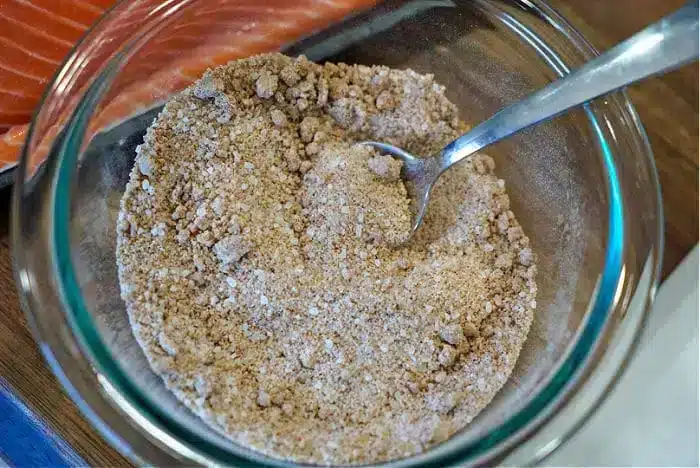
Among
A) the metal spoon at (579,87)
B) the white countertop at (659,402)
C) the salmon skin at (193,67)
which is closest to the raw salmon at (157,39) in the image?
the salmon skin at (193,67)

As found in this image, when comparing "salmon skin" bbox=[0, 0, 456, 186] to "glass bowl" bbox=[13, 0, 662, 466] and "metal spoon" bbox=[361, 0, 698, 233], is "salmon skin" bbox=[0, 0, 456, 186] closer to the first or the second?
"glass bowl" bbox=[13, 0, 662, 466]

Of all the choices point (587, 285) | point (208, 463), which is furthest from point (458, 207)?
point (208, 463)

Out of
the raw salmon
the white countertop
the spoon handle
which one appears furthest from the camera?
the white countertop

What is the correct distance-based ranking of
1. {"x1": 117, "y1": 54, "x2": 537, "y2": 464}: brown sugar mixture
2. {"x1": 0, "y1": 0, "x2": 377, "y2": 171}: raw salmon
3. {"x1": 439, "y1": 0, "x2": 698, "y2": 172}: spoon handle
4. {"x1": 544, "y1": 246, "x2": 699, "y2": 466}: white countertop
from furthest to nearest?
{"x1": 544, "y1": 246, "x2": 699, "y2": 466}: white countertop
{"x1": 0, "y1": 0, "x2": 377, "y2": 171}: raw salmon
{"x1": 117, "y1": 54, "x2": 537, "y2": 464}: brown sugar mixture
{"x1": 439, "y1": 0, "x2": 698, "y2": 172}: spoon handle

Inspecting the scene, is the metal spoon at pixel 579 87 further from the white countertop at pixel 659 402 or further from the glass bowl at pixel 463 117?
the white countertop at pixel 659 402

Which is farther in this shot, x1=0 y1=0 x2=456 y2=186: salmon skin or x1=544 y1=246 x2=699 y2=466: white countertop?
x1=544 y1=246 x2=699 y2=466: white countertop

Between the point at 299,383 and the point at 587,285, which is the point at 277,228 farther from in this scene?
the point at 587,285

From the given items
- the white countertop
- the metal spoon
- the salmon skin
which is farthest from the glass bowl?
the white countertop
